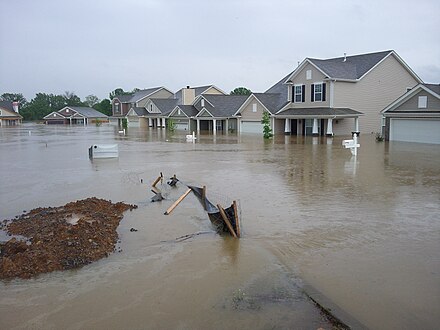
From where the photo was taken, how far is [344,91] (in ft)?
123

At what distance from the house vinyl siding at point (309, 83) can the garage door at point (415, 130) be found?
23.4 ft

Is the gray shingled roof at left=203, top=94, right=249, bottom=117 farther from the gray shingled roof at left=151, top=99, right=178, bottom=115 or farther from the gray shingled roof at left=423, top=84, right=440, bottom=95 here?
the gray shingled roof at left=423, top=84, right=440, bottom=95

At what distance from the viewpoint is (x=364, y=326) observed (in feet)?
17.4

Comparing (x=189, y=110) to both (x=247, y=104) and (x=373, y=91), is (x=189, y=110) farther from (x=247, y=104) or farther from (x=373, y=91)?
(x=373, y=91)

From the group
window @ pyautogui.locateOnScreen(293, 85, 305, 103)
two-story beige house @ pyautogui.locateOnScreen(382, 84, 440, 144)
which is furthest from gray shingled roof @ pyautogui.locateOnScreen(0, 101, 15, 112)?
two-story beige house @ pyautogui.locateOnScreen(382, 84, 440, 144)

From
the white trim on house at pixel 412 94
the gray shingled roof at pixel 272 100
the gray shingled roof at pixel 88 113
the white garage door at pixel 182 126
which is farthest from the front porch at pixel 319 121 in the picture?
the gray shingled roof at pixel 88 113

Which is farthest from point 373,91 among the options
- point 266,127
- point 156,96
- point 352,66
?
point 156,96

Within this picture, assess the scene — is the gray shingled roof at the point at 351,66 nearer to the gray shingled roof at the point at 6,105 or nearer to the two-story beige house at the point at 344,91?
the two-story beige house at the point at 344,91

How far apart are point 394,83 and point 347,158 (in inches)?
875

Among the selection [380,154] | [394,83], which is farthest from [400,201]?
[394,83]

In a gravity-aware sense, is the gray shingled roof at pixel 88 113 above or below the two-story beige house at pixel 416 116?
above

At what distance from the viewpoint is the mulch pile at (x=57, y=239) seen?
737cm

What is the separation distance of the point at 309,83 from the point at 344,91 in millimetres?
3319

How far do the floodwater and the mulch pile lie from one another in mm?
308
